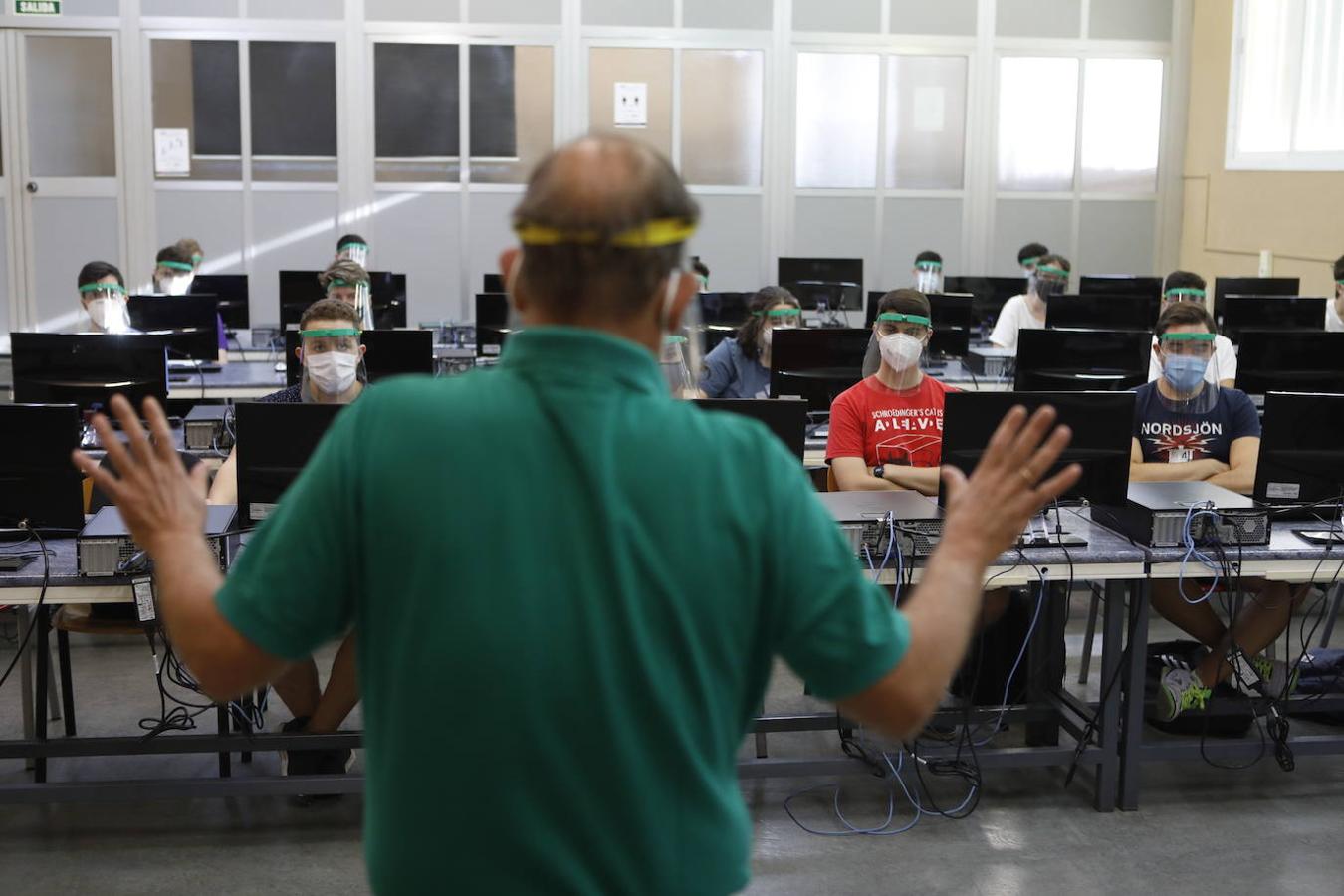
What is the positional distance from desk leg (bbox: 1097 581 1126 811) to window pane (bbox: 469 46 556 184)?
745 cm

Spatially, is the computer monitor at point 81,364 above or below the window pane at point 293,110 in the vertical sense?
below

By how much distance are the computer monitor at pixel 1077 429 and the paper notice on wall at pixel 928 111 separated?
25.0ft

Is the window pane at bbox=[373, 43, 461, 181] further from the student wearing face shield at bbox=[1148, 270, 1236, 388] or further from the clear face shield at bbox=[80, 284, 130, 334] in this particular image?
the student wearing face shield at bbox=[1148, 270, 1236, 388]

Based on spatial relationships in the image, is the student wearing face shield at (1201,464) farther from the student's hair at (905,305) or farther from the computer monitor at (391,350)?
the computer monitor at (391,350)

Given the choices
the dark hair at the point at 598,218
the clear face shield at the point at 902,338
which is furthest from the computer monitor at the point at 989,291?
the dark hair at the point at 598,218

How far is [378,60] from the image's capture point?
1047 centimetres

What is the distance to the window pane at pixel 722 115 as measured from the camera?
10.8m

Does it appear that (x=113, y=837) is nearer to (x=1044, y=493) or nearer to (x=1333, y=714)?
(x=1044, y=493)

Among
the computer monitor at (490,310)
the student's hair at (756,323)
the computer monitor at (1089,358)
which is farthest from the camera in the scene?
the computer monitor at (490,310)

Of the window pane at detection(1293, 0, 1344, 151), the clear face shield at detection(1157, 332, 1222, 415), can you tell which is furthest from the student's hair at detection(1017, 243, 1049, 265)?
the clear face shield at detection(1157, 332, 1222, 415)

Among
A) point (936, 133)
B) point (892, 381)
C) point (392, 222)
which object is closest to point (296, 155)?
point (392, 222)

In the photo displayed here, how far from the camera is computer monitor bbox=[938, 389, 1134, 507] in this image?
3.75 metres

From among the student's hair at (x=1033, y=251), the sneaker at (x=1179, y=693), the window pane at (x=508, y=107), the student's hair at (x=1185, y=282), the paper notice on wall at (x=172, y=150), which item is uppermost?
the window pane at (x=508, y=107)

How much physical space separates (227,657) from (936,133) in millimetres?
10485
